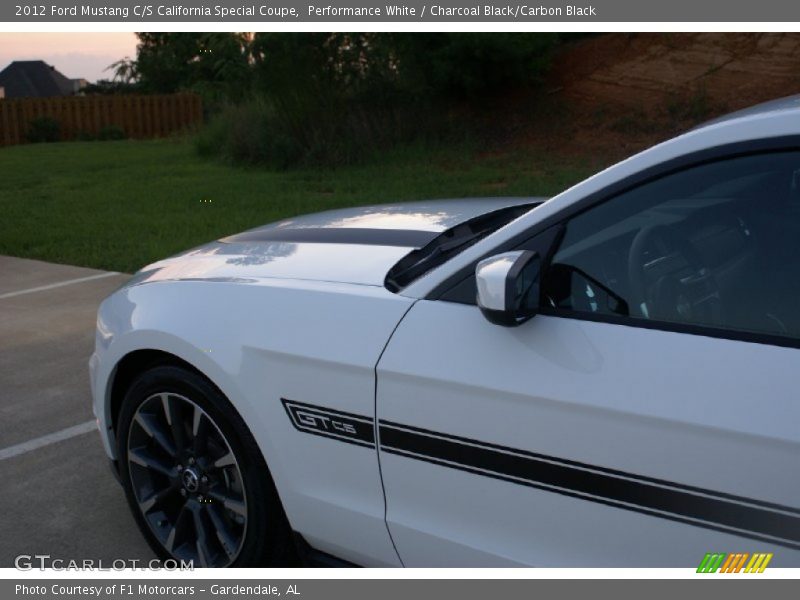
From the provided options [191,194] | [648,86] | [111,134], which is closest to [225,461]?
[191,194]

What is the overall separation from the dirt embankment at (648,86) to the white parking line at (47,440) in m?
11.0

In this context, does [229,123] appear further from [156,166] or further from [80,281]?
[80,281]

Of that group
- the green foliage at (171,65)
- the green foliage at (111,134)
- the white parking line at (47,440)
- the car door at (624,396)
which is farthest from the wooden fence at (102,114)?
the car door at (624,396)

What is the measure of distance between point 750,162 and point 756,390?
578mm

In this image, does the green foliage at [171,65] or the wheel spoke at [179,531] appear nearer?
the wheel spoke at [179,531]

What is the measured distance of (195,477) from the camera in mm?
3357

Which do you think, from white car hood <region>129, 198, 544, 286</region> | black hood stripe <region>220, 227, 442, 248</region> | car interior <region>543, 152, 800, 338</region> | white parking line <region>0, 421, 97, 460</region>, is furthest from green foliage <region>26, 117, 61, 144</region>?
car interior <region>543, 152, 800, 338</region>

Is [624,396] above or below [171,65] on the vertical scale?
below

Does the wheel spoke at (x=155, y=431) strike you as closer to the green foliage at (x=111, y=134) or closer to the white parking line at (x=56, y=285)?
the white parking line at (x=56, y=285)

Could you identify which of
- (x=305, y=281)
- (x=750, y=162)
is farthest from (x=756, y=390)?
(x=305, y=281)

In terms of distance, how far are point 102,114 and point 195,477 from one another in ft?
107

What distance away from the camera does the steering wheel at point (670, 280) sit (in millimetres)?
2426

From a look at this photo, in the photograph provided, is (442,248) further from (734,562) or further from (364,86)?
(364,86)

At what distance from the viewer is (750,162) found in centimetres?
235
